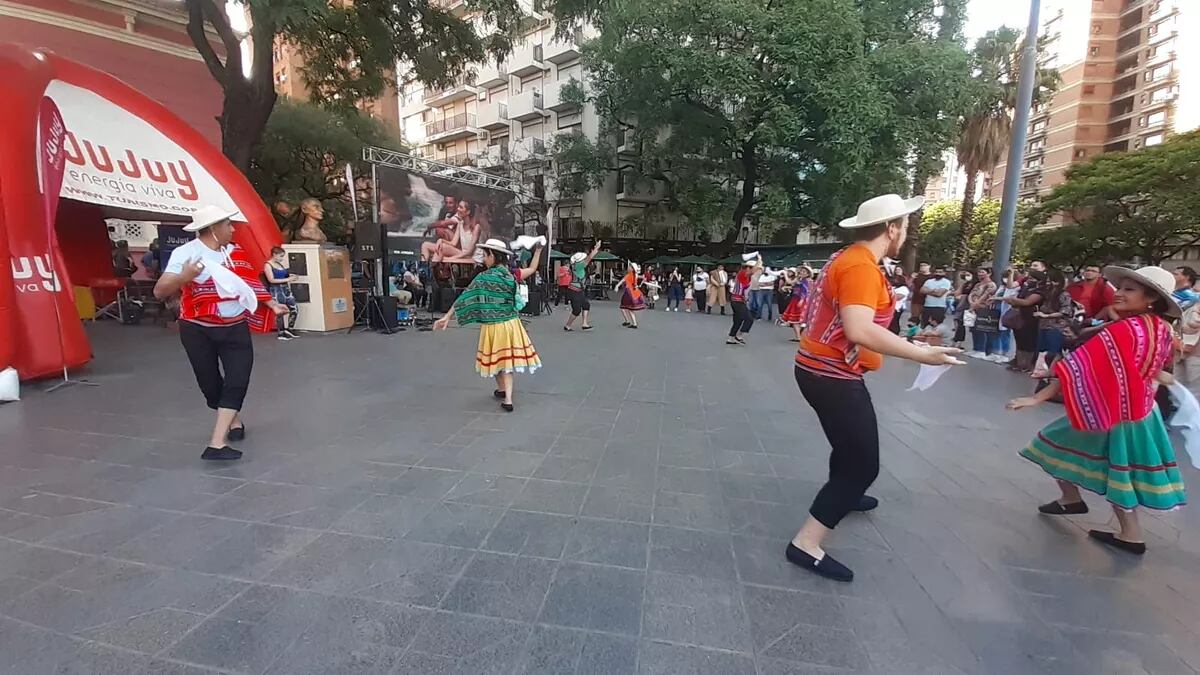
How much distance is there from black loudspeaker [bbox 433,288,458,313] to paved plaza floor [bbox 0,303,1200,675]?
10340 millimetres

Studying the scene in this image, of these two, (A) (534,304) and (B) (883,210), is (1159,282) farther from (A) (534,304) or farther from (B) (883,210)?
(A) (534,304)

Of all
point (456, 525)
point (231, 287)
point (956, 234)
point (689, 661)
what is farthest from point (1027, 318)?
point (956, 234)

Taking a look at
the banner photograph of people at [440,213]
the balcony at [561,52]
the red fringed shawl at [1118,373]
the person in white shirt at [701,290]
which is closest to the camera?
the red fringed shawl at [1118,373]

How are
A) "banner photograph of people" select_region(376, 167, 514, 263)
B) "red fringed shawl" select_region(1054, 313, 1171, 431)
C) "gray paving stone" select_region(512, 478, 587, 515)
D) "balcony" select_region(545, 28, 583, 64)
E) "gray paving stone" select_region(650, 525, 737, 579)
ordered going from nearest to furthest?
"gray paving stone" select_region(650, 525, 737, 579), "red fringed shawl" select_region(1054, 313, 1171, 431), "gray paving stone" select_region(512, 478, 587, 515), "banner photograph of people" select_region(376, 167, 514, 263), "balcony" select_region(545, 28, 583, 64)

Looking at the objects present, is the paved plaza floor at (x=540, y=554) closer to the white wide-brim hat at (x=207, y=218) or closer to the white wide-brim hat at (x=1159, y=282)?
the white wide-brim hat at (x=1159, y=282)

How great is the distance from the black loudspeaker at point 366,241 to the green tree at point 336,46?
3.17 metres

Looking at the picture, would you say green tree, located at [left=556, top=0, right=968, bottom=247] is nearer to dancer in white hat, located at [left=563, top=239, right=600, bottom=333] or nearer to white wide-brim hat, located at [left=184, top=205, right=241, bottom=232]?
dancer in white hat, located at [left=563, top=239, right=600, bottom=333]

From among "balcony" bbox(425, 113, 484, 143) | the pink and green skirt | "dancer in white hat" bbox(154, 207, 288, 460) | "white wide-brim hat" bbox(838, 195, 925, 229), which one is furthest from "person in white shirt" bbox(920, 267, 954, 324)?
"balcony" bbox(425, 113, 484, 143)

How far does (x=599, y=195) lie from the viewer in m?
33.2

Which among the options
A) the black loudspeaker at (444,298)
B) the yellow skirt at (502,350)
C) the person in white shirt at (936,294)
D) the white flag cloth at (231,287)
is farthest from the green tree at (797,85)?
the white flag cloth at (231,287)

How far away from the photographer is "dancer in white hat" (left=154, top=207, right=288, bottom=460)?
3623 millimetres

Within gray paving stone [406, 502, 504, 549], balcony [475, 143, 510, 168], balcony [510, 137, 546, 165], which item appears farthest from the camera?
balcony [510, 137, 546, 165]

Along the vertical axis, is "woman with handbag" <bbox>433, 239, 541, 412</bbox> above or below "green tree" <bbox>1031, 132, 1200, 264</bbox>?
below

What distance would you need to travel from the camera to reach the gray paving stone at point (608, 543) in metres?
2.64
